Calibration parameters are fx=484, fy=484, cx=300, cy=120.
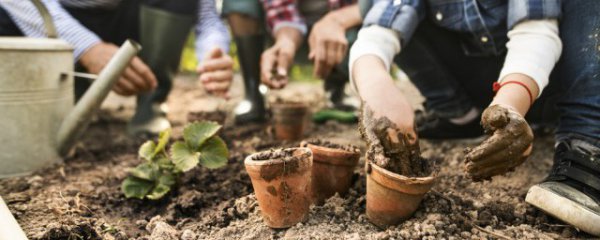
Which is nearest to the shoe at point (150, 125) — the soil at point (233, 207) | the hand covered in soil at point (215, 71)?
the soil at point (233, 207)

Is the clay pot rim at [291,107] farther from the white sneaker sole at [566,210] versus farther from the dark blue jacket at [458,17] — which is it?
the white sneaker sole at [566,210]

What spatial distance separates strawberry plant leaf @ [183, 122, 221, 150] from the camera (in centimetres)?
169

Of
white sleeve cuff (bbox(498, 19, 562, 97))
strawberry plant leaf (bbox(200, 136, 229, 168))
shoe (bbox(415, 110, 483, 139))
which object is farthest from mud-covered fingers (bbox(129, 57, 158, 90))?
white sleeve cuff (bbox(498, 19, 562, 97))

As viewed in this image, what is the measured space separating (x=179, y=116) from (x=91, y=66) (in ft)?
3.56

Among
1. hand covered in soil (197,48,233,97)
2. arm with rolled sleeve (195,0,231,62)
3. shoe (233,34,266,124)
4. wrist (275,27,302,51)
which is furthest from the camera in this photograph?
shoe (233,34,266,124)

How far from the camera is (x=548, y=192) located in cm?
138

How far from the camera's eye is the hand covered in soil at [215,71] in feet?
7.48

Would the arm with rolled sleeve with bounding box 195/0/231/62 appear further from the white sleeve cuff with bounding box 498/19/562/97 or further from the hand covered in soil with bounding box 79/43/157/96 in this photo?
the white sleeve cuff with bounding box 498/19/562/97

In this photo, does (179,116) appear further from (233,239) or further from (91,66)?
(233,239)

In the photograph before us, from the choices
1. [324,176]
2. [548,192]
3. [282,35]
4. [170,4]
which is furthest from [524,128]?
[170,4]

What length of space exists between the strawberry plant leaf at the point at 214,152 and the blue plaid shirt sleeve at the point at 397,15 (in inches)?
26.8

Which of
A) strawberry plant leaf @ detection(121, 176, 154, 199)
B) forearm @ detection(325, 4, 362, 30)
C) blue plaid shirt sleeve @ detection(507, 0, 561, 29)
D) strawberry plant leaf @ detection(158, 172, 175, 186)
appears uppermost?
blue plaid shirt sleeve @ detection(507, 0, 561, 29)

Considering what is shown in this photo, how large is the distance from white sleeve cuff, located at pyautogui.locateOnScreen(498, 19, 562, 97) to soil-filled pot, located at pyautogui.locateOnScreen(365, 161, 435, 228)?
47 cm

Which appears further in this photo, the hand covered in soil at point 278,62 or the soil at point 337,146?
the hand covered in soil at point 278,62
